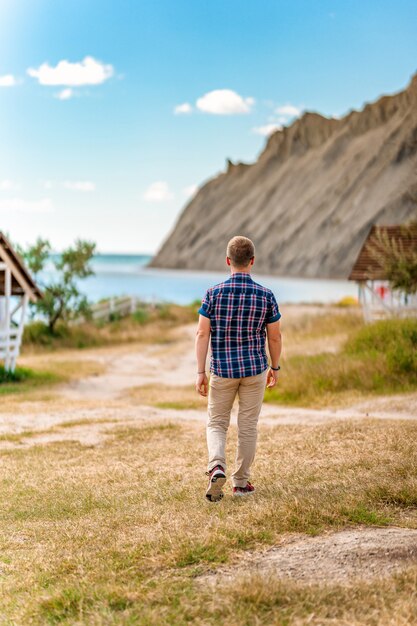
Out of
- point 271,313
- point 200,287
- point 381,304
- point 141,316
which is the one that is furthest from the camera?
A: point 200,287

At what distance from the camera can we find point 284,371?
17.2 m

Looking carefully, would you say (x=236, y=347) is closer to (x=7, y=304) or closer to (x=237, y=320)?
(x=237, y=320)

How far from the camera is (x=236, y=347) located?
21.4ft

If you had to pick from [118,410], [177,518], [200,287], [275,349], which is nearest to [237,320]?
[275,349]

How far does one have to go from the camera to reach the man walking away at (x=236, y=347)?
6.45 m

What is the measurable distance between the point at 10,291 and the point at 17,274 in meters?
0.48

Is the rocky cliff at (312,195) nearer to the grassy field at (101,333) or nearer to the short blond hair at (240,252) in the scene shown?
the grassy field at (101,333)

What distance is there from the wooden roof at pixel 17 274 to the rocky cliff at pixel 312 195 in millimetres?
68546

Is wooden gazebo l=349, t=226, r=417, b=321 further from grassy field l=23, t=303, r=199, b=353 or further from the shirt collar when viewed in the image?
the shirt collar

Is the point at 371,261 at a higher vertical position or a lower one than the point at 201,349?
higher

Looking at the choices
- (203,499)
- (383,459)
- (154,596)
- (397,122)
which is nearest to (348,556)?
(154,596)

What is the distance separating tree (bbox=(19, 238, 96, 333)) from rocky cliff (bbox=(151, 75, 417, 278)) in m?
59.4

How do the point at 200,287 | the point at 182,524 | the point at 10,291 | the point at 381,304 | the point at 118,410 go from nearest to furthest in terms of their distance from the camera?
the point at 182,524
the point at 118,410
the point at 10,291
the point at 381,304
the point at 200,287

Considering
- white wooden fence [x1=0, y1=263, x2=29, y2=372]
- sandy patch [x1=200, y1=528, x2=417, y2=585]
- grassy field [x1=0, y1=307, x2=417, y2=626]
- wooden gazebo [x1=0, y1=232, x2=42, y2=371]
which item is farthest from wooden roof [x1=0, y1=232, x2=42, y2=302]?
sandy patch [x1=200, y1=528, x2=417, y2=585]
